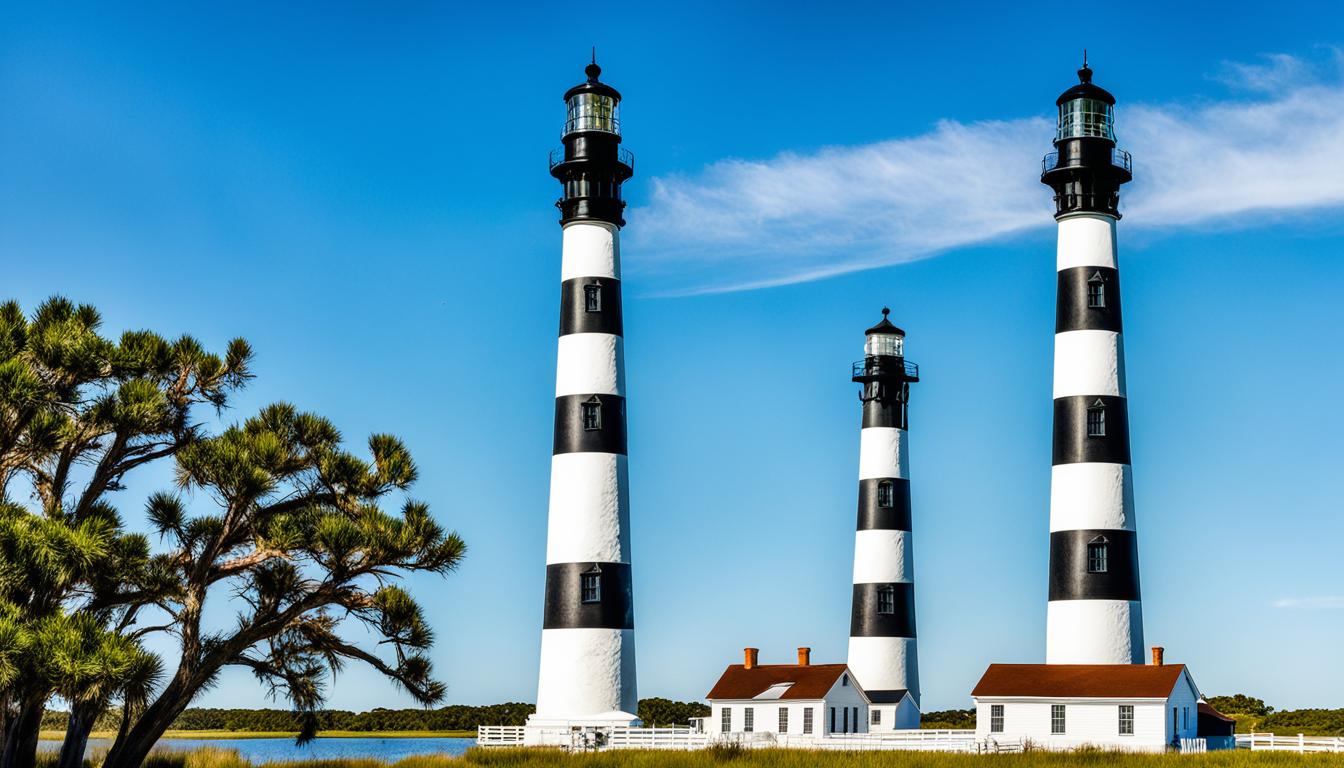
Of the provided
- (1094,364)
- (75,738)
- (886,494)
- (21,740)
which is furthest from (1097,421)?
(21,740)

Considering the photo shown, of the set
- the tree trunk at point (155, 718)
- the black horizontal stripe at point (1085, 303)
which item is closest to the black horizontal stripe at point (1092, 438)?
the black horizontal stripe at point (1085, 303)

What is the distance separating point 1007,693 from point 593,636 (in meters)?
11.2

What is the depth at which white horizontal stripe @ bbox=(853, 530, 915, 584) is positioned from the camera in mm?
53250

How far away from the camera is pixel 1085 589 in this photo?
44.3 meters

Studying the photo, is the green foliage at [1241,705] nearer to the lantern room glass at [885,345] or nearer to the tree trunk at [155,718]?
the lantern room glass at [885,345]

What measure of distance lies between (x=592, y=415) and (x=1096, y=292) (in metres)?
14.8

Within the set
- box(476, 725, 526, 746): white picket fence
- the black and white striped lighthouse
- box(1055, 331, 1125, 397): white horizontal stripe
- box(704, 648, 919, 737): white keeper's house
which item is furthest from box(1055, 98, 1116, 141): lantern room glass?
box(476, 725, 526, 746): white picket fence

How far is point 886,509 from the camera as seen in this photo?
5350 cm

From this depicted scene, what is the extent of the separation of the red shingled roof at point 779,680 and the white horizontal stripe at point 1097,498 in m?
8.24

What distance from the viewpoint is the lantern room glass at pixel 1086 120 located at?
4725 centimetres

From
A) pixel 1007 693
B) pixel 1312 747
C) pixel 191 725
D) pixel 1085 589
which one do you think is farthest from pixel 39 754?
pixel 191 725

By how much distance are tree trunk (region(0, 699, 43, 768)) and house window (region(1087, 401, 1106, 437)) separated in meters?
28.6

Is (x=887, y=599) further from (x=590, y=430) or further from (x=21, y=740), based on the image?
(x=21, y=740)

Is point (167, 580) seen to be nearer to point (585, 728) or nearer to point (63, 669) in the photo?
point (63, 669)
